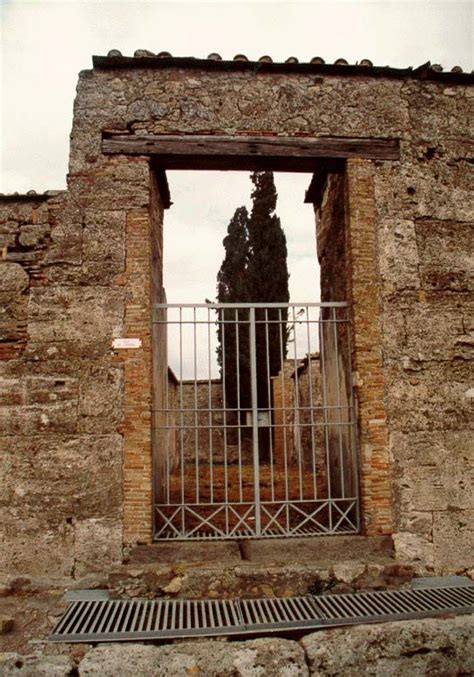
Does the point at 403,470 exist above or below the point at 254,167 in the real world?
below

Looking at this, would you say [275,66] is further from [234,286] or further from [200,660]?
[234,286]

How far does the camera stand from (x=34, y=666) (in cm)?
334

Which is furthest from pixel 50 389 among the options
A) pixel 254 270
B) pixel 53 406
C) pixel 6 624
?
pixel 254 270

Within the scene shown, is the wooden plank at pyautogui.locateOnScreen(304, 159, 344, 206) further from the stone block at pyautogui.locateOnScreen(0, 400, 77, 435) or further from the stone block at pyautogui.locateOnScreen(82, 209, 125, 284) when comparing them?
the stone block at pyautogui.locateOnScreen(0, 400, 77, 435)

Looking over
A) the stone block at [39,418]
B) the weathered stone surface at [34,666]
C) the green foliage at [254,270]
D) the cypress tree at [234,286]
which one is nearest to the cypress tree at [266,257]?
the green foliage at [254,270]

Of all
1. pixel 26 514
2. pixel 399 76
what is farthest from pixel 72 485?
pixel 399 76

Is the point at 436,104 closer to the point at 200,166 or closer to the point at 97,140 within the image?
the point at 200,166

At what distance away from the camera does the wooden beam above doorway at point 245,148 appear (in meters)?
5.50

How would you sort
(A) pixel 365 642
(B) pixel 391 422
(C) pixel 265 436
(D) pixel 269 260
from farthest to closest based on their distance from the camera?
(D) pixel 269 260
(C) pixel 265 436
(B) pixel 391 422
(A) pixel 365 642

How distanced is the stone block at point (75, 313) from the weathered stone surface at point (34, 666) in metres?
2.66

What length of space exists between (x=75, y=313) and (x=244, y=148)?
92.6 inches

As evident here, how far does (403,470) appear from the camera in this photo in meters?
5.16

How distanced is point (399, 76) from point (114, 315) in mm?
3884

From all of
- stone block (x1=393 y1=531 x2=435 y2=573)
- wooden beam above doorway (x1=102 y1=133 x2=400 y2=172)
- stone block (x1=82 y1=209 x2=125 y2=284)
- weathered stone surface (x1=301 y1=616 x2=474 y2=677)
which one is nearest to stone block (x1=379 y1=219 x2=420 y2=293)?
wooden beam above doorway (x1=102 y1=133 x2=400 y2=172)
